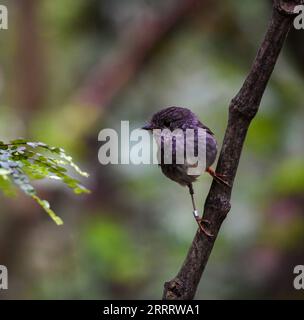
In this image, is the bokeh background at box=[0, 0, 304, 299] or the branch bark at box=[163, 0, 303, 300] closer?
the branch bark at box=[163, 0, 303, 300]

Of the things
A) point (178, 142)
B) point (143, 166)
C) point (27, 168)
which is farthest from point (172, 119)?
point (143, 166)

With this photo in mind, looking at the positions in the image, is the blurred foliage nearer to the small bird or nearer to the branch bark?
the branch bark

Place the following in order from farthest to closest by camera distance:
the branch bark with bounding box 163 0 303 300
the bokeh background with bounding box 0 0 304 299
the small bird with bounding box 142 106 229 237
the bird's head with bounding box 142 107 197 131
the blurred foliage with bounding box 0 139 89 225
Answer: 1. the bokeh background with bounding box 0 0 304 299
2. the bird's head with bounding box 142 107 197 131
3. the small bird with bounding box 142 106 229 237
4. the branch bark with bounding box 163 0 303 300
5. the blurred foliage with bounding box 0 139 89 225

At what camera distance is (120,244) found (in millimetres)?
5605

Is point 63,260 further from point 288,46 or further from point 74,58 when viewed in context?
point 288,46

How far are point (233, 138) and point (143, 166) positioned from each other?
11.4 ft

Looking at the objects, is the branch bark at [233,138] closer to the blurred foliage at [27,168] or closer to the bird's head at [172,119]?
the blurred foliage at [27,168]

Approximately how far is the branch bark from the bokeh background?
237cm

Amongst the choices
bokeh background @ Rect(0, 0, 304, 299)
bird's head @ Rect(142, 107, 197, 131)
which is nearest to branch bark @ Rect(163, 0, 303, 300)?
bird's head @ Rect(142, 107, 197, 131)

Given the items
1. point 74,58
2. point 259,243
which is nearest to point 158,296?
point 259,243

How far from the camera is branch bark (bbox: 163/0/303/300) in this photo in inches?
76.6

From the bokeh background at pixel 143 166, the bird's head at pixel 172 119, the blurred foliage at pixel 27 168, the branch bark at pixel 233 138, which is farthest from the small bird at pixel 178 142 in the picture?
the bokeh background at pixel 143 166

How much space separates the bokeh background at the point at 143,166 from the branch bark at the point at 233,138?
237 centimetres

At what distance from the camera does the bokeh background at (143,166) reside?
4.98 metres
